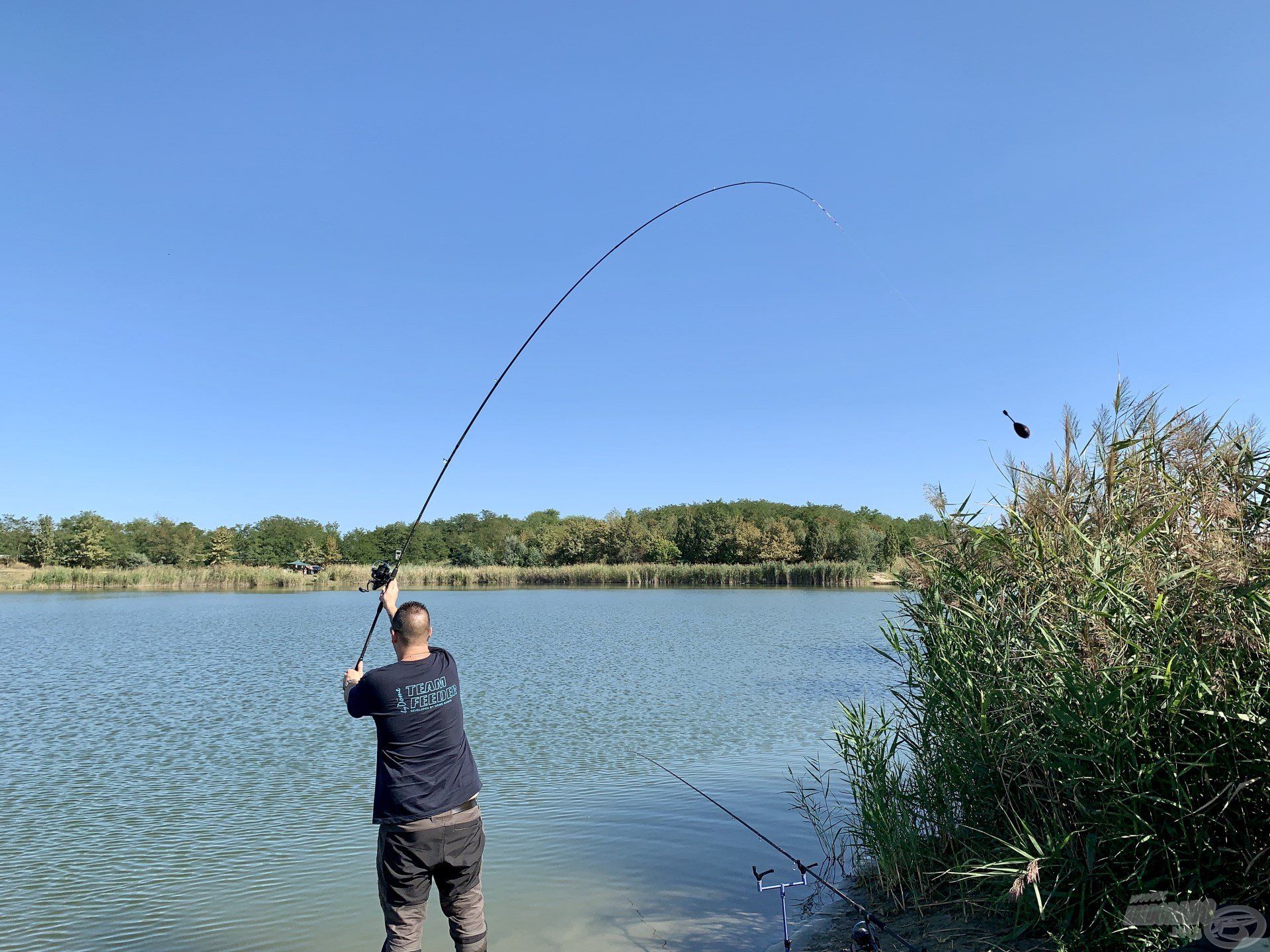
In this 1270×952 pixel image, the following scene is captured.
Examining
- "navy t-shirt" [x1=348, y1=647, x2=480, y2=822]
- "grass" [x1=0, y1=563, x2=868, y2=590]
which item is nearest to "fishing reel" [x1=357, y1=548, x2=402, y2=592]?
"navy t-shirt" [x1=348, y1=647, x2=480, y2=822]

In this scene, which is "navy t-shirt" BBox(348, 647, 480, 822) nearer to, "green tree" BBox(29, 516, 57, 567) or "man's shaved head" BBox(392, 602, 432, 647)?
"man's shaved head" BBox(392, 602, 432, 647)

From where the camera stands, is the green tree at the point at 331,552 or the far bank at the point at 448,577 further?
the green tree at the point at 331,552

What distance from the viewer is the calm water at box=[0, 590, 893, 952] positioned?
5637mm

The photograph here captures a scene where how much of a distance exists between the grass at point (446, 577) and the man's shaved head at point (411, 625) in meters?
47.1

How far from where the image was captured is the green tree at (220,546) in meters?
73.6

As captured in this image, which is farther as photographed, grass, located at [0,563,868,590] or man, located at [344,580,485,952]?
grass, located at [0,563,868,590]

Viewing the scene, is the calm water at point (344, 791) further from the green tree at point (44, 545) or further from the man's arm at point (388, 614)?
the green tree at point (44, 545)

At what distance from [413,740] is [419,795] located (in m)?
0.24

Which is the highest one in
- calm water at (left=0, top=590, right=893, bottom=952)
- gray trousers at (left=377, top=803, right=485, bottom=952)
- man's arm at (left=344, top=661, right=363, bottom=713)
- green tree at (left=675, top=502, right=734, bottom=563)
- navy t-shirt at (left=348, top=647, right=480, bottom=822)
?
green tree at (left=675, top=502, right=734, bottom=563)

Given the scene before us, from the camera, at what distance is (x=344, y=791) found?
8.80 metres

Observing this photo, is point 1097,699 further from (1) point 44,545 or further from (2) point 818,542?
(1) point 44,545

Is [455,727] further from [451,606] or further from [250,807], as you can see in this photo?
[451,606]

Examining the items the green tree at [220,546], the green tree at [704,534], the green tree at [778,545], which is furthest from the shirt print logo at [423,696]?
the green tree at [220,546]

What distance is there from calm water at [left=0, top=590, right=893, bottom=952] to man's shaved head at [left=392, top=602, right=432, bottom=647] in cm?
237
